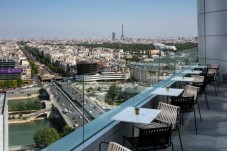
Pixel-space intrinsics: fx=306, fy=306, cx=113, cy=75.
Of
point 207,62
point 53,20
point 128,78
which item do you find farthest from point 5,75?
point 53,20

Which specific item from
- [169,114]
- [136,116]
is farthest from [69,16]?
[136,116]

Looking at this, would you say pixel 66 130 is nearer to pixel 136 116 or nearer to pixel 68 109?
pixel 68 109

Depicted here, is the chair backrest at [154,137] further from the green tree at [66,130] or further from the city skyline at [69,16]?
the city skyline at [69,16]

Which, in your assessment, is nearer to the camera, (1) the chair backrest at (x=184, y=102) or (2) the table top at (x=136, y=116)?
(2) the table top at (x=136, y=116)

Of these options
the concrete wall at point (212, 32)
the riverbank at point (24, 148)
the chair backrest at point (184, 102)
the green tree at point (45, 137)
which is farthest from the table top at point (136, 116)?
the concrete wall at point (212, 32)

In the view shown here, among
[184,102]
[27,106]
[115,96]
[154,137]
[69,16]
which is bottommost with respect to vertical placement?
[154,137]

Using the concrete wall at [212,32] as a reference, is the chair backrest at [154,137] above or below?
below
